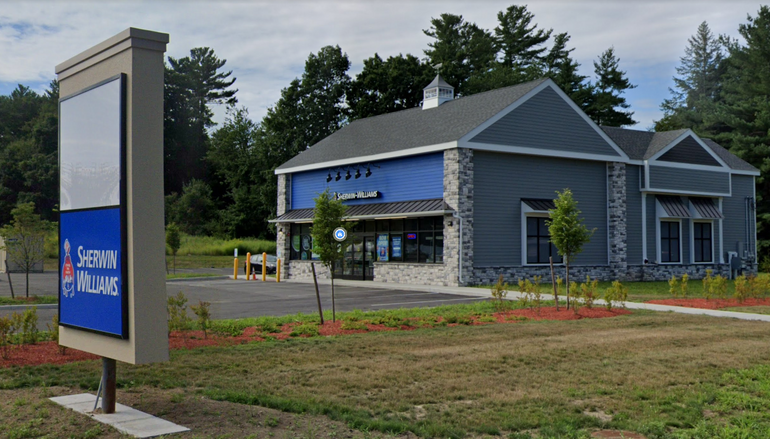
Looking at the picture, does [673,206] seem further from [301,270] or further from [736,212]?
[301,270]

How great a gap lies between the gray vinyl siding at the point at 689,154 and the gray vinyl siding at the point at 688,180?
1.47 ft

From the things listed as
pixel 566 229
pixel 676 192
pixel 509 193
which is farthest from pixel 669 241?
pixel 566 229

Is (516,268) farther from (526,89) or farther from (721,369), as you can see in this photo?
(721,369)

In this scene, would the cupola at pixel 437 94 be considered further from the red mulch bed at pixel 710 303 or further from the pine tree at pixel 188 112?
the pine tree at pixel 188 112

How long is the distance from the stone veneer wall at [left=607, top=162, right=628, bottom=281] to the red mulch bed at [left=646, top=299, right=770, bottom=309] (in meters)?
10.0

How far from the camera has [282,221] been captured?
111 ft

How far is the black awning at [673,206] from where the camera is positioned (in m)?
31.7

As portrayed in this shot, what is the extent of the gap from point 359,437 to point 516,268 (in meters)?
21.8

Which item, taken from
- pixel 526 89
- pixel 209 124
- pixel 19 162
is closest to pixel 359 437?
pixel 526 89

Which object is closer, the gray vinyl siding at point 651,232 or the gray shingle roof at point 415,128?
the gray shingle roof at point 415,128

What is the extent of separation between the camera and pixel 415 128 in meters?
30.6

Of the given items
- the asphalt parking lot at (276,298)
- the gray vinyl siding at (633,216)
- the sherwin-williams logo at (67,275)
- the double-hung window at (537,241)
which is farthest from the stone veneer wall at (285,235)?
the sherwin-williams logo at (67,275)

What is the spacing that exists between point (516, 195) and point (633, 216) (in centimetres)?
709

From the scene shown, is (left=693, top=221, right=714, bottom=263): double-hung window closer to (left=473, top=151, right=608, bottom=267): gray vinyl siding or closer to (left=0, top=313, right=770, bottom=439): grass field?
(left=473, top=151, right=608, bottom=267): gray vinyl siding
